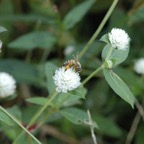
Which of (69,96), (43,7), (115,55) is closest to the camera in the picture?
(115,55)

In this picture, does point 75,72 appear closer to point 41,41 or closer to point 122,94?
point 122,94

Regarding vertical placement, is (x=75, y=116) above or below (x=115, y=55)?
below

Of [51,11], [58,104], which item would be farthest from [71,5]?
[58,104]

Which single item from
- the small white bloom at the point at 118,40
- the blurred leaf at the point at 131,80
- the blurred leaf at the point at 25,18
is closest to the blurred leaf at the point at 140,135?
the blurred leaf at the point at 131,80

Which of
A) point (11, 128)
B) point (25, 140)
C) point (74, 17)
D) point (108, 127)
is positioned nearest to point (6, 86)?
point (11, 128)

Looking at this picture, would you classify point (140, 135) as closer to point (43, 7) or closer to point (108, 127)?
point (108, 127)

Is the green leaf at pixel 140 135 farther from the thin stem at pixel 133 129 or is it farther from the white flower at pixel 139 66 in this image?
the white flower at pixel 139 66

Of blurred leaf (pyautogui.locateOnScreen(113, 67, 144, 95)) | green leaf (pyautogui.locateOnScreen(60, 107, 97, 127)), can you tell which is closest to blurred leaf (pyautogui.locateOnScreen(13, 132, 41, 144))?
green leaf (pyautogui.locateOnScreen(60, 107, 97, 127))

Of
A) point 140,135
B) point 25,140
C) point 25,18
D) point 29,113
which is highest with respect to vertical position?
point 25,18
